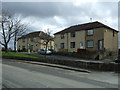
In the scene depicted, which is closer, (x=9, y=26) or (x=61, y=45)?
(x=9, y=26)

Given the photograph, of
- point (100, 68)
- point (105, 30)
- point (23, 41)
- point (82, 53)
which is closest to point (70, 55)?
point (82, 53)

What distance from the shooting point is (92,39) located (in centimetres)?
4175

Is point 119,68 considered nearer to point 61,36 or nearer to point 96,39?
point 96,39

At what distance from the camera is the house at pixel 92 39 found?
39.7 m

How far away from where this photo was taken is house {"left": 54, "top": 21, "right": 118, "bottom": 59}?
39.7 m

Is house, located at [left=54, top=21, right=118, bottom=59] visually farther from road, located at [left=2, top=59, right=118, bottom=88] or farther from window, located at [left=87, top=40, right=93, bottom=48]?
road, located at [left=2, top=59, right=118, bottom=88]

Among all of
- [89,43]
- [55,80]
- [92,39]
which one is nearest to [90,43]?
[89,43]

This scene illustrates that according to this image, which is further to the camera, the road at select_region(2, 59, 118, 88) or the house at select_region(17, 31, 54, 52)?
the house at select_region(17, 31, 54, 52)

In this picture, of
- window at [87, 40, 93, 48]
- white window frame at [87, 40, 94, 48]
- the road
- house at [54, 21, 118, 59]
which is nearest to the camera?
the road

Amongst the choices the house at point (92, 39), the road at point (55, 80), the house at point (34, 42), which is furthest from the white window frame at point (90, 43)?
the road at point (55, 80)

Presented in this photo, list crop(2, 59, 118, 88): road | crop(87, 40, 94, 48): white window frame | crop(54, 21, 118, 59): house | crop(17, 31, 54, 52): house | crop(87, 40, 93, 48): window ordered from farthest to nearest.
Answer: crop(17, 31, 54, 52): house → crop(87, 40, 93, 48): window → crop(87, 40, 94, 48): white window frame → crop(54, 21, 118, 59): house → crop(2, 59, 118, 88): road

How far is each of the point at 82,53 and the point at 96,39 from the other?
23.9 feet

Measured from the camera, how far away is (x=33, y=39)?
224 ft

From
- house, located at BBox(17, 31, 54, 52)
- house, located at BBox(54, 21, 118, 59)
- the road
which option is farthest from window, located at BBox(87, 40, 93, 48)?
the road
